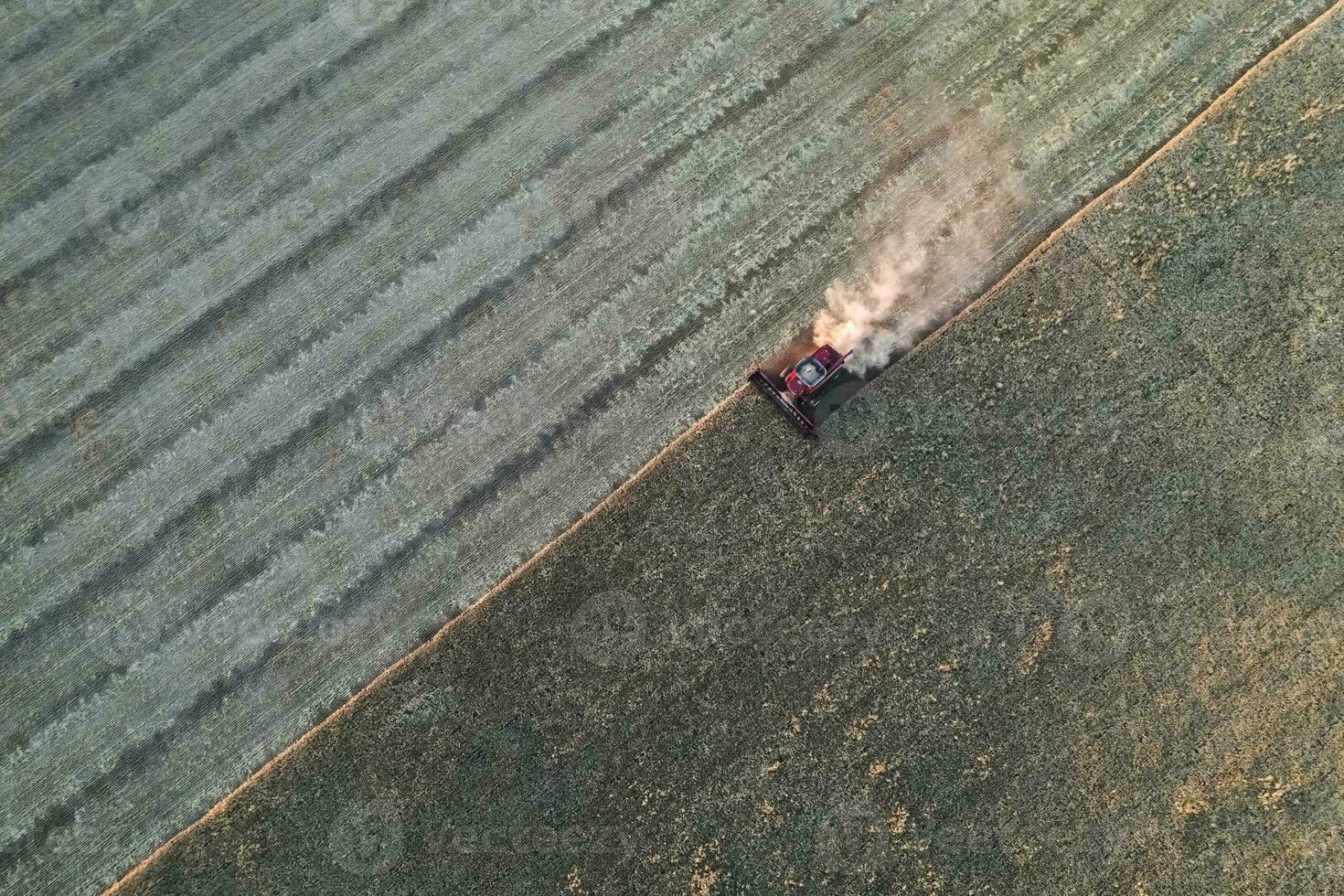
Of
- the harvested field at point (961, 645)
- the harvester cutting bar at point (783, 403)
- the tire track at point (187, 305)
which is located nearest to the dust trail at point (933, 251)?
the harvested field at point (961, 645)

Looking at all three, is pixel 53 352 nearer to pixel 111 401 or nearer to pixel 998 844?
pixel 111 401

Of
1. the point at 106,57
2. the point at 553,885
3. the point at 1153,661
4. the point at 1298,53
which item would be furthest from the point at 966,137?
the point at 106,57

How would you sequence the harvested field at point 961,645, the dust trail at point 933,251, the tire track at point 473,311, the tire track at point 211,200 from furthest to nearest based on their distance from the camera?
the tire track at point 211,200
the dust trail at point 933,251
the tire track at point 473,311
the harvested field at point 961,645

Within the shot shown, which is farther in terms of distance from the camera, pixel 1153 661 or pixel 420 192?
pixel 420 192

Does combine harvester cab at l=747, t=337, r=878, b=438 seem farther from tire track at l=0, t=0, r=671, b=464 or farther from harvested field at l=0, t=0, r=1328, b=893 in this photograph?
tire track at l=0, t=0, r=671, b=464

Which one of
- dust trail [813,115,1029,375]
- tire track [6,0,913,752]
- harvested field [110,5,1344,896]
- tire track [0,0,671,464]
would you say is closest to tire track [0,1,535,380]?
tire track [0,0,671,464]

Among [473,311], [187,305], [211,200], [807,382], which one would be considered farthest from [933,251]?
[187,305]

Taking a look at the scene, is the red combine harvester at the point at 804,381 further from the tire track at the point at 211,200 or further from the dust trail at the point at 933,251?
the tire track at the point at 211,200
